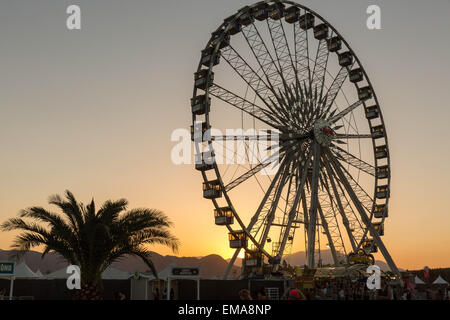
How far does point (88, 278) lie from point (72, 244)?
4.43 ft

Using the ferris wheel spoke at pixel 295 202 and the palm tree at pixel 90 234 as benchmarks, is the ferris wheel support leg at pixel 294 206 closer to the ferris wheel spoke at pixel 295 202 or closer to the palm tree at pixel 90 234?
the ferris wheel spoke at pixel 295 202

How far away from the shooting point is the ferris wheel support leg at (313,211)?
3450cm

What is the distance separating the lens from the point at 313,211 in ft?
114

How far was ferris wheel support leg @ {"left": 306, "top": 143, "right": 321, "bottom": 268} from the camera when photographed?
34.5m

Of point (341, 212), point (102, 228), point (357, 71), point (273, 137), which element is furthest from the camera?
point (357, 71)

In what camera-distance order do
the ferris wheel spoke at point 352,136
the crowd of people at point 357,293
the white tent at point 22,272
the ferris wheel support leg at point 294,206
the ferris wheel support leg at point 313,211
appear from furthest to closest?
the ferris wheel spoke at point 352,136, the ferris wheel support leg at point 313,211, the ferris wheel support leg at point 294,206, the white tent at point 22,272, the crowd of people at point 357,293

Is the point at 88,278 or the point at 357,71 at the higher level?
the point at 357,71

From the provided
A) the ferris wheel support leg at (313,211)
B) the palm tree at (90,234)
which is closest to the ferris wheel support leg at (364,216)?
the ferris wheel support leg at (313,211)

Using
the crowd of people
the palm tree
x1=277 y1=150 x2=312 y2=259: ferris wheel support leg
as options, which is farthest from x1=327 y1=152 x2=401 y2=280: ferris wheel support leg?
the palm tree

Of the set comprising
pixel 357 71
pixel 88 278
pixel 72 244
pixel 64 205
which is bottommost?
pixel 88 278

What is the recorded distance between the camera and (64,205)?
19.2m
